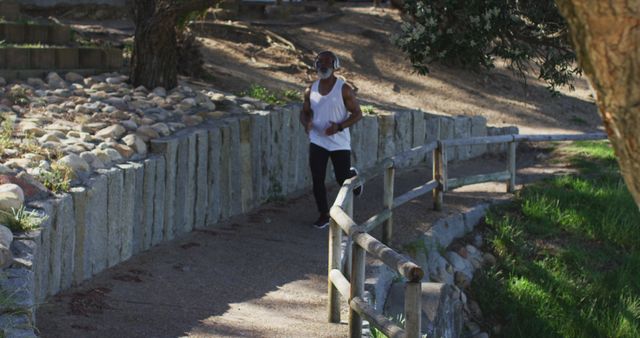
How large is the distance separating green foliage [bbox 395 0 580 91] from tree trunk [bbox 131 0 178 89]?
291 centimetres

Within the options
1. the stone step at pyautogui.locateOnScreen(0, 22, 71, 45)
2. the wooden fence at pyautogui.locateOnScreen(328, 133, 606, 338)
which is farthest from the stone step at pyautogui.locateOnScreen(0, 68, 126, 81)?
the wooden fence at pyautogui.locateOnScreen(328, 133, 606, 338)

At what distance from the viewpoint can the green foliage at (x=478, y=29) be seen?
31.5ft

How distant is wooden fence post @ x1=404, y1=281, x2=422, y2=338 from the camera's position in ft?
18.2

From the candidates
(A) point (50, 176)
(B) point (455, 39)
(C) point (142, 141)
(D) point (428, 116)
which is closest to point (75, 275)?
(A) point (50, 176)

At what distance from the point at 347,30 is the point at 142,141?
36.8 feet

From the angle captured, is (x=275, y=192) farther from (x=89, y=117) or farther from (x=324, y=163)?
(x=89, y=117)

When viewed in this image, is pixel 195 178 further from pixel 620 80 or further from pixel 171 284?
pixel 620 80

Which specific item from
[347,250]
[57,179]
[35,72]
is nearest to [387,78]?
[35,72]

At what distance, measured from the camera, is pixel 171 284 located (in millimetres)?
8039

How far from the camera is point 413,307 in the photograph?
5570mm

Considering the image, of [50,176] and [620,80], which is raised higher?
[620,80]

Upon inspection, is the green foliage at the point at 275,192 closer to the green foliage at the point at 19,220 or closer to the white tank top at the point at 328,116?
the white tank top at the point at 328,116

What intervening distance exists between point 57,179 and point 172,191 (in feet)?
6.01

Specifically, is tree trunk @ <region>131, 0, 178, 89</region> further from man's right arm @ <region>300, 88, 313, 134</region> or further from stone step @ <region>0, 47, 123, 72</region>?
man's right arm @ <region>300, 88, 313, 134</region>
